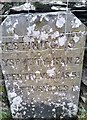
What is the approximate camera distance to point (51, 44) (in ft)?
6.94

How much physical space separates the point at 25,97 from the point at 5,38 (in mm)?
441

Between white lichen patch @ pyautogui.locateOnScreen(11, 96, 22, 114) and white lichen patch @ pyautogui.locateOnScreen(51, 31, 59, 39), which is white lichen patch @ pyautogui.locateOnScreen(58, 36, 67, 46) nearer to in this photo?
white lichen patch @ pyautogui.locateOnScreen(51, 31, 59, 39)

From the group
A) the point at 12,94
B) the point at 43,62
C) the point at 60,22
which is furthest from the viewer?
the point at 12,94

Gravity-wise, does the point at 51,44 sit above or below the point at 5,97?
above

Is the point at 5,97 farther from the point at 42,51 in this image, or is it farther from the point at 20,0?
the point at 20,0

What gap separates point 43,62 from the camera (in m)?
2.17

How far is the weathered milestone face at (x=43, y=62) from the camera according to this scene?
2062mm

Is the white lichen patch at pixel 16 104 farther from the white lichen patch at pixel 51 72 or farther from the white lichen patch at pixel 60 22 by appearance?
the white lichen patch at pixel 60 22

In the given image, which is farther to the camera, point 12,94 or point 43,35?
point 12,94

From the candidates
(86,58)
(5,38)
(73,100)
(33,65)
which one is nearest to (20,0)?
(5,38)

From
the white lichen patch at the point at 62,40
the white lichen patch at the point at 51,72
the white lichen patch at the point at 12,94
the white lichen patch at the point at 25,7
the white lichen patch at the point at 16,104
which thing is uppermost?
the white lichen patch at the point at 25,7

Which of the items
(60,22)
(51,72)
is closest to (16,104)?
(51,72)

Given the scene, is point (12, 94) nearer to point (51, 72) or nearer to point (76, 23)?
point (51, 72)

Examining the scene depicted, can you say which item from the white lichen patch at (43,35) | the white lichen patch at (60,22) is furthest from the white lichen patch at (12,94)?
the white lichen patch at (60,22)
